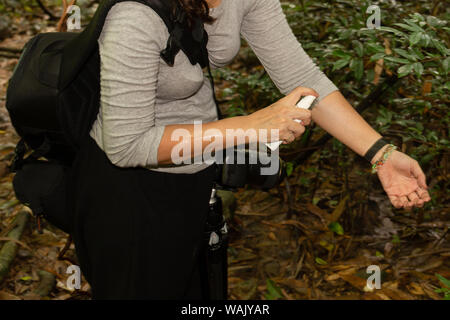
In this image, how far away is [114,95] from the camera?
1.13 metres

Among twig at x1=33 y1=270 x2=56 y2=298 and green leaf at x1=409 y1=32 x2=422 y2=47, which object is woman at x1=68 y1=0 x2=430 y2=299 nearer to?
green leaf at x1=409 y1=32 x2=422 y2=47

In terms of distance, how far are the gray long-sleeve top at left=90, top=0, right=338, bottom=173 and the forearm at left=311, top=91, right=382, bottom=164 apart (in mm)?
52

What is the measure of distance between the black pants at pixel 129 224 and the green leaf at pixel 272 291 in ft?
3.60

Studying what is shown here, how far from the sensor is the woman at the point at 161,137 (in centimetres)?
114

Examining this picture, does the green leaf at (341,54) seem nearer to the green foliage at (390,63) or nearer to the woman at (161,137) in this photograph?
the green foliage at (390,63)

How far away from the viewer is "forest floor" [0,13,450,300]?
2.46 m

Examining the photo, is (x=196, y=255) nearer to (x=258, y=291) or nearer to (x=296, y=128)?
(x=296, y=128)

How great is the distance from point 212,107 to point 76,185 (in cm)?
58

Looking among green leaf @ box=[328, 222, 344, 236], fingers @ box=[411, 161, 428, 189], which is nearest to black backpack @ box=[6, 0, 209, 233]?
fingers @ box=[411, 161, 428, 189]

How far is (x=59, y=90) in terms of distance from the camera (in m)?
1.29

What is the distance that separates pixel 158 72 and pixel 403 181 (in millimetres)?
985

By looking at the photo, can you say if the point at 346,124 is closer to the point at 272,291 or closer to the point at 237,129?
the point at 237,129

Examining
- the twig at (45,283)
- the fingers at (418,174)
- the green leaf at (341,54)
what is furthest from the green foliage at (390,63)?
the twig at (45,283)

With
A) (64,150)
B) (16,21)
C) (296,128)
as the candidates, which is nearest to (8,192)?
(64,150)
